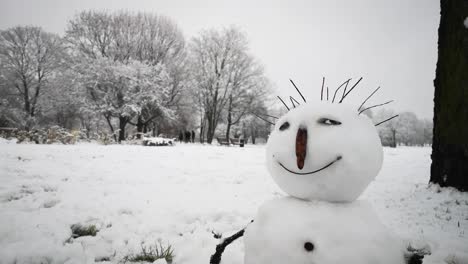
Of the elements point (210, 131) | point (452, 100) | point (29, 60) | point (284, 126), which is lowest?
point (284, 126)

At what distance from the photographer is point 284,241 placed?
1036 millimetres

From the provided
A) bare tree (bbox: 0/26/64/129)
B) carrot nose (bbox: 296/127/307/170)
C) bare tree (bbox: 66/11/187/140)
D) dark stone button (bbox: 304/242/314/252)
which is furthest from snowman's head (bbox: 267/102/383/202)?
bare tree (bbox: 0/26/64/129)

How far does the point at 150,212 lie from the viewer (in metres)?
2.89

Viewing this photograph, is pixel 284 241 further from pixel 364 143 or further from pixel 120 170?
pixel 120 170

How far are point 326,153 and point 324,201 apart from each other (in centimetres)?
26

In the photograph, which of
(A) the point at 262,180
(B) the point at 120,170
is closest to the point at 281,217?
(A) the point at 262,180

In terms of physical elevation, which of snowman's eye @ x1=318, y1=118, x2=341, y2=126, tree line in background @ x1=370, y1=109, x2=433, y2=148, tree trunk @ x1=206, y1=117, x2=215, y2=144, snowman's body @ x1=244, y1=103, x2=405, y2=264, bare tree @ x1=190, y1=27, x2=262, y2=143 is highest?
bare tree @ x1=190, y1=27, x2=262, y2=143

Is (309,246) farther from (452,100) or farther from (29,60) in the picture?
(29,60)

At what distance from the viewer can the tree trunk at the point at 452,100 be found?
335 centimetres

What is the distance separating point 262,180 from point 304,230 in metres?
4.09

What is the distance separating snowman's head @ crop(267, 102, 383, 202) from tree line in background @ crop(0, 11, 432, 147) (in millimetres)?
16764

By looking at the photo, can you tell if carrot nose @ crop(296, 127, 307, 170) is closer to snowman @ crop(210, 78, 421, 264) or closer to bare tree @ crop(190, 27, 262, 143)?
snowman @ crop(210, 78, 421, 264)

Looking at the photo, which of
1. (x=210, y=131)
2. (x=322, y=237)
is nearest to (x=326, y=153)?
(x=322, y=237)

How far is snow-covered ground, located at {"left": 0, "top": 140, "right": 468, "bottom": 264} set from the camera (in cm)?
198
